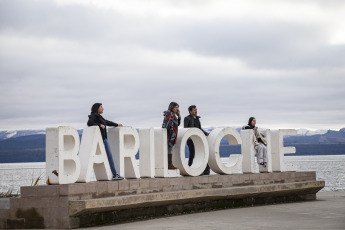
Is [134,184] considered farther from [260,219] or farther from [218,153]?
[218,153]

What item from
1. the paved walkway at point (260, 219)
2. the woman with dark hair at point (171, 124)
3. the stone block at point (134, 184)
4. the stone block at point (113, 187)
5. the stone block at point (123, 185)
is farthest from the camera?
the woman with dark hair at point (171, 124)

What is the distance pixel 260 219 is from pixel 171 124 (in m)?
3.74

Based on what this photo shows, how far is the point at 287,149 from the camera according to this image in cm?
2019

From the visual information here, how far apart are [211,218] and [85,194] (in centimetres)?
304

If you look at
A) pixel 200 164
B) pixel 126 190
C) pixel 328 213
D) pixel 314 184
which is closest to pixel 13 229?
pixel 126 190

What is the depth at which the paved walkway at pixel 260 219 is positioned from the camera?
1256cm

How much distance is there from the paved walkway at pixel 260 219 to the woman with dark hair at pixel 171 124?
1931mm

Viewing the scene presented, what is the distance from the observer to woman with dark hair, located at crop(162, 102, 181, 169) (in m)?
16.3

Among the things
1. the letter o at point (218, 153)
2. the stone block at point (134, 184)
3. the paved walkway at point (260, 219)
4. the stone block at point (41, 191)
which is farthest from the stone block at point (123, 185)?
the letter o at point (218, 153)

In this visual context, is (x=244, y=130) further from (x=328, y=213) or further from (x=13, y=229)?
(x=13, y=229)

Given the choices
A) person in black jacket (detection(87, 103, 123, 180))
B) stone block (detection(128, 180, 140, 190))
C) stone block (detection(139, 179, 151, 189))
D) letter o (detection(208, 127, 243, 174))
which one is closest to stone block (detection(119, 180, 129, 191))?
stone block (detection(128, 180, 140, 190))

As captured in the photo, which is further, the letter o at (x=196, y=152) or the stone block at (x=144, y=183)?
the letter o at (x=196, y=152)

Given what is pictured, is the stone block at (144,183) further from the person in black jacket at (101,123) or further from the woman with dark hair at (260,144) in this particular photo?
the woman with dark hair at (260,144)

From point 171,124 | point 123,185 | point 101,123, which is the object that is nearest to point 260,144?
point 171,124
